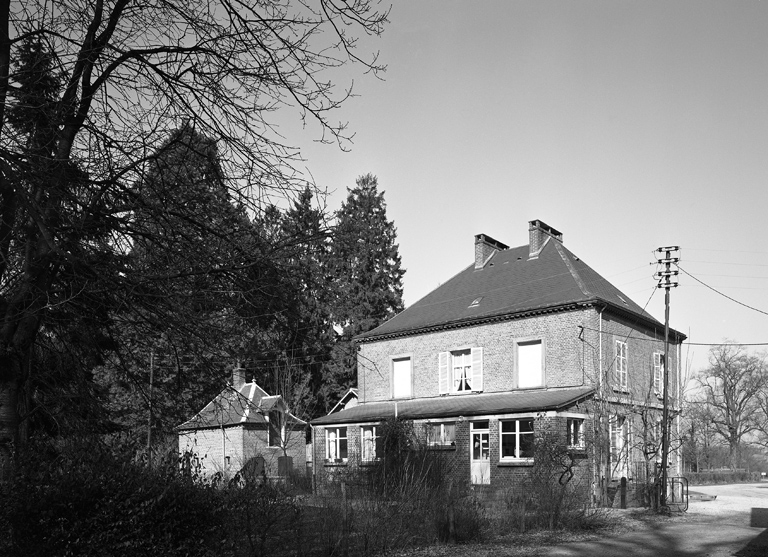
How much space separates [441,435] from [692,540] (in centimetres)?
1575

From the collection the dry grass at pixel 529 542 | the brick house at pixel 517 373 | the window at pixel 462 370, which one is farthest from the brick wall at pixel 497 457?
the dry grass at pixel 529 542

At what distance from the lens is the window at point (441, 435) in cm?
2934

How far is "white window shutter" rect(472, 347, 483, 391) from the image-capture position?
1239 inches

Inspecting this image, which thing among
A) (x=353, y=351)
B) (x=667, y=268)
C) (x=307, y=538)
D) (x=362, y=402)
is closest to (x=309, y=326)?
(x=353, y=351)

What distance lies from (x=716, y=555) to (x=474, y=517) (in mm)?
4077

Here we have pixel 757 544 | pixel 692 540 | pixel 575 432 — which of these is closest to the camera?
pixel 757 544

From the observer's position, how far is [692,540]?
14.7 m

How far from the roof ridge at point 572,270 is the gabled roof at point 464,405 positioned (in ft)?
12.8

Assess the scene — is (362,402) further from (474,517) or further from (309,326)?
(309,326)

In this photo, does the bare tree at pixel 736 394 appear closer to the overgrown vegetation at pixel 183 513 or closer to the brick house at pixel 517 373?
the brick house at pixel 517 373

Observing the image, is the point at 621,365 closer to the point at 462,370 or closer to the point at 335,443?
the point at 462,370

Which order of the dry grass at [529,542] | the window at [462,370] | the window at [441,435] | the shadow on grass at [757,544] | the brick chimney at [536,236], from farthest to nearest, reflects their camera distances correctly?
1. the brick chimney at [536,236]
2. the window at [462,370]
3. the window at [441,435]
4. the shadow on grass at [757,544]
5. the dry grass at [529,542]

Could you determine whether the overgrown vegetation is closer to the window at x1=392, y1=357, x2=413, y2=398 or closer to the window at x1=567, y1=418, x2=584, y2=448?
the window at x1=567, y1=418, x2=584, y2=448

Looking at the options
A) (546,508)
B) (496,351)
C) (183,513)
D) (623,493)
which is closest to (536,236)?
(496,351)
